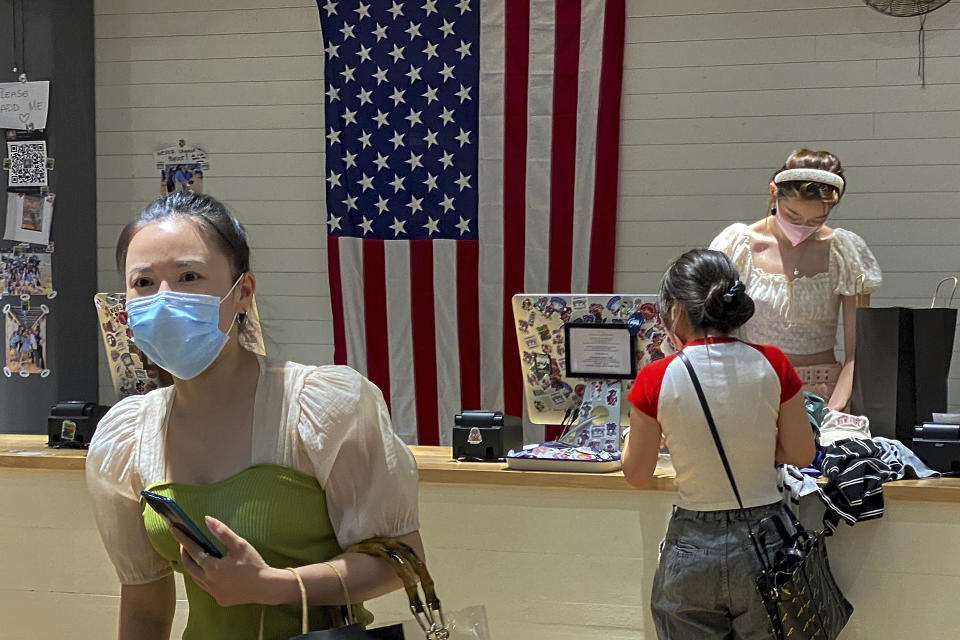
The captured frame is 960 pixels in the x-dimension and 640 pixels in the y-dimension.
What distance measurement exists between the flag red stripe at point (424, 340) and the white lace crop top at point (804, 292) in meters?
2.10

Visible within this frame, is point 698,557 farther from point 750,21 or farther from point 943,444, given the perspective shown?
point 750,21

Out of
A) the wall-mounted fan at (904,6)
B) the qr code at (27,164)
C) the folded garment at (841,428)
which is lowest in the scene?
the folded garment at (841,428)

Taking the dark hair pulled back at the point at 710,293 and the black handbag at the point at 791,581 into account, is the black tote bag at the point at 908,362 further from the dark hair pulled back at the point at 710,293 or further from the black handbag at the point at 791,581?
the dark hair pulled back at the point at 710,293

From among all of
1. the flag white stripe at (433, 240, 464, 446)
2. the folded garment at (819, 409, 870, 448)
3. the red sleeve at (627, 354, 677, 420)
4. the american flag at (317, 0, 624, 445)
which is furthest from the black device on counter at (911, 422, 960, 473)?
the flag white stripe at (433, 240, 464, 446)

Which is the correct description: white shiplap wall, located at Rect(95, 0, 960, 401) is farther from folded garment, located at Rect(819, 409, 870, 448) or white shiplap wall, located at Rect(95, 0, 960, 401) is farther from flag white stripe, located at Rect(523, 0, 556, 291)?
folded garment, located at Rect(819, 409, 870, 448)

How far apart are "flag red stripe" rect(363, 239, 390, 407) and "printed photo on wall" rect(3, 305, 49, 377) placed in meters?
1.78

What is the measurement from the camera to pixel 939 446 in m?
2.79

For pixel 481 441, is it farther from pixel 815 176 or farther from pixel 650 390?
pixel 815 176

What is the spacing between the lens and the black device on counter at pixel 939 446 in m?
2.77

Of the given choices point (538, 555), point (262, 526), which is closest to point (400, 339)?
point (538, 555)

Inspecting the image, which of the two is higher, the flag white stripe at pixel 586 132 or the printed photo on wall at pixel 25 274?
the flag white stripe at pixel 586 132

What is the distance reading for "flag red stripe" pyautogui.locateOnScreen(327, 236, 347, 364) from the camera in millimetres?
5602

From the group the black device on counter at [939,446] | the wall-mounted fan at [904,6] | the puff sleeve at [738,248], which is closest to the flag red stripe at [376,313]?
the puff sleeve at [738,248]

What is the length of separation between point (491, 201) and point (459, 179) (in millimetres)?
209
